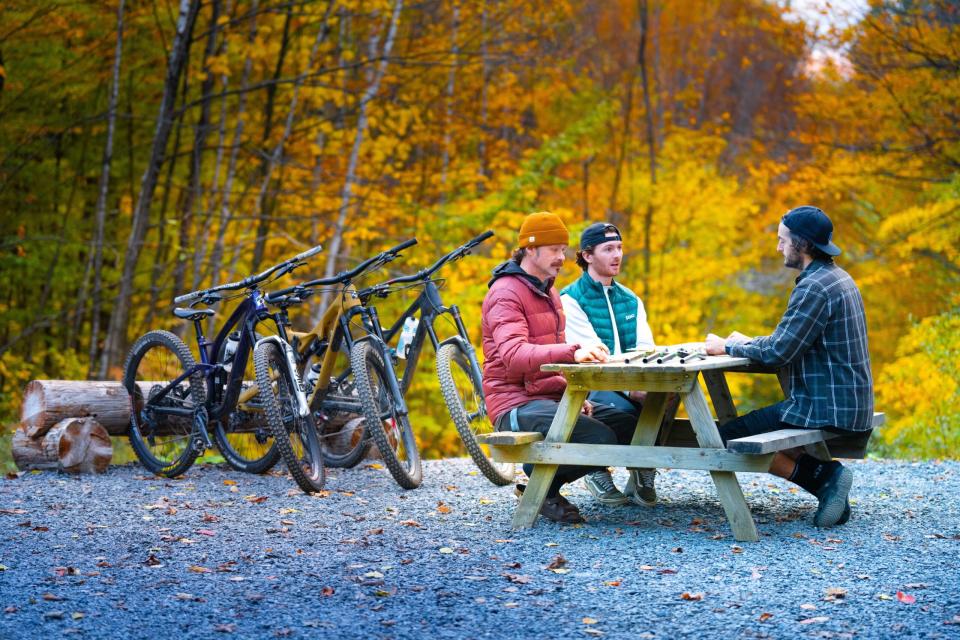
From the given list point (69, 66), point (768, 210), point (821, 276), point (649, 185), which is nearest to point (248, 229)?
point (69, 66)

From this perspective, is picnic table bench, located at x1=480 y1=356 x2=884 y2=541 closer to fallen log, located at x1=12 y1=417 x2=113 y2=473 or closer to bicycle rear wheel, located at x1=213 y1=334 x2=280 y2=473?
bicycle rear wheel, located at x1=213 y1=334 x2=280 y2=473

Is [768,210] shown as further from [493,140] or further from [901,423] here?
[901,423]

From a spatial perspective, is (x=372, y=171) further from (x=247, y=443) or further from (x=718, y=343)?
(x=718, y=343)

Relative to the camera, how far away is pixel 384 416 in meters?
6.41

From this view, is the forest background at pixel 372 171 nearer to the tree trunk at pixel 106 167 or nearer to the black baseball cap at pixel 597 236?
the tree trunk at pixel 106 167

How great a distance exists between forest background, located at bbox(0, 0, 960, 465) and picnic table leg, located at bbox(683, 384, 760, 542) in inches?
227

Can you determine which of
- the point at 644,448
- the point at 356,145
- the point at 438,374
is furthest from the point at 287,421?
the point at 356,145

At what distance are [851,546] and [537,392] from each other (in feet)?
5.29

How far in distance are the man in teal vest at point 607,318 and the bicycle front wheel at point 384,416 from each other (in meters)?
1.18

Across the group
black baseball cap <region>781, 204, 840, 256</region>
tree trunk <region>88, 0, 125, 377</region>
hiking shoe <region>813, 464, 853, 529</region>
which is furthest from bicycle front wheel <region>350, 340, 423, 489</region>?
tree trunk <region>88, 0, 125, 377</region>

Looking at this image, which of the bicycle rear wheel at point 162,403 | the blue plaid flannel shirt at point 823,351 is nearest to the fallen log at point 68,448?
the bicycle rear wheel at point 162,403

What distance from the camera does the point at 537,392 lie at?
5.27 meters

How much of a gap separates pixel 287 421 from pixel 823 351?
10.4 feet

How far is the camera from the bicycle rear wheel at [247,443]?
695 cm
